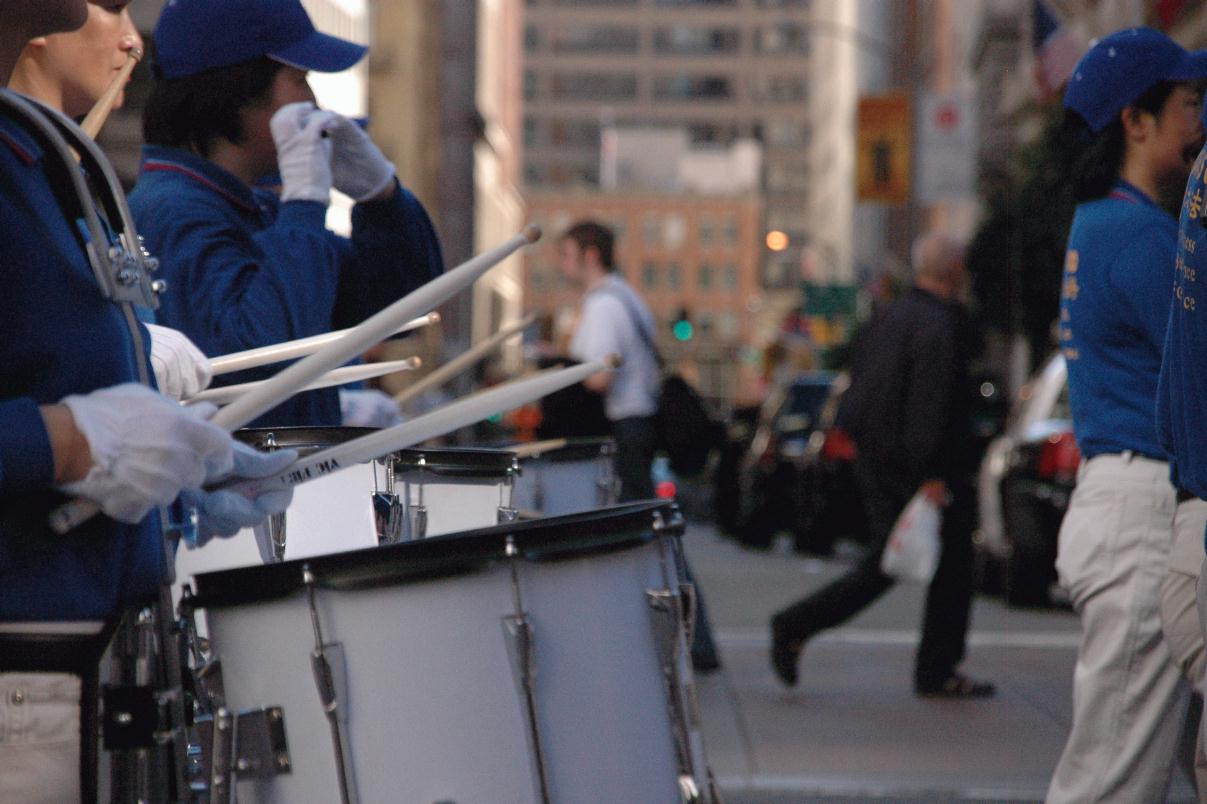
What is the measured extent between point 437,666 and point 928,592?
238 inches

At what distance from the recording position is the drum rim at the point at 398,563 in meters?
2.41

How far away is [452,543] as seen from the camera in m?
2.46

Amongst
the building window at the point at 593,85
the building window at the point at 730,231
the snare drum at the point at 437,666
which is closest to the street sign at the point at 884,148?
the snare drum at the point at 437,666

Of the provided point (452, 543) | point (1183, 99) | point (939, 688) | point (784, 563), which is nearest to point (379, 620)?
point (452, 543)

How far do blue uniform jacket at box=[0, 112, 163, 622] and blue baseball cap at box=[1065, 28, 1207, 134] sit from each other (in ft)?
9.68

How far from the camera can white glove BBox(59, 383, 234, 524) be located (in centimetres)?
206

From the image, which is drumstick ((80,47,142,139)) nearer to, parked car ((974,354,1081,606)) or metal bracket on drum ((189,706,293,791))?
metal bracket on drum ((189,706,293,791))

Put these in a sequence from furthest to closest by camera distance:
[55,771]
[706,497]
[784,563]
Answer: [706,497]
[784,563]
[55,771]

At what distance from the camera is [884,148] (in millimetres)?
33094

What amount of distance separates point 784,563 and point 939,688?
9615mm

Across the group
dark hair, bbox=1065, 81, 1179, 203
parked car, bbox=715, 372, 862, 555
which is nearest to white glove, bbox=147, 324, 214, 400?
dark hair, bbox=1065, 81, 1179, 203

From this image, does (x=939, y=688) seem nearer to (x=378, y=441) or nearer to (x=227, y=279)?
(x=227, y=279)

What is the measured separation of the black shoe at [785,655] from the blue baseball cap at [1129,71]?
13.6 ft

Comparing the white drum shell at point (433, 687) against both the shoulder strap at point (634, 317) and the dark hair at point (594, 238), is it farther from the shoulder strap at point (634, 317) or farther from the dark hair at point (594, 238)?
the dark hair at point (594, 238)
